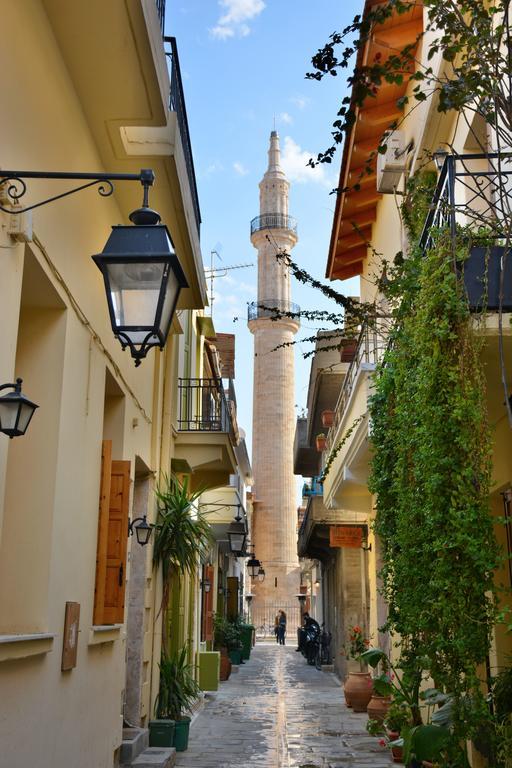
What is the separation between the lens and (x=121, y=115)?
6.64 metres

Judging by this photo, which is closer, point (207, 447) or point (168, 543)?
point (168, 543)

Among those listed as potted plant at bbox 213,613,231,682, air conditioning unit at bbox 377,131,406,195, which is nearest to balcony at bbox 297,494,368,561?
potted plant at bbox 213,613,231,682

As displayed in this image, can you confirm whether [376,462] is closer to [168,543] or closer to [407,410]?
[407,410]

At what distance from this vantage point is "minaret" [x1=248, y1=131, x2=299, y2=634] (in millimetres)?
48750

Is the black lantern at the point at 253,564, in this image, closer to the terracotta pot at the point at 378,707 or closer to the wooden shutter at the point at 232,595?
the wooden shutter at the point at 232,595

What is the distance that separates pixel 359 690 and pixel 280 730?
2.40 meters

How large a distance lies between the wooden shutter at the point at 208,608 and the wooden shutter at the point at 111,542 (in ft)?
42.7

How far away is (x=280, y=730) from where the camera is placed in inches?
514

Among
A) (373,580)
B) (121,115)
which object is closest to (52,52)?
(121,115)

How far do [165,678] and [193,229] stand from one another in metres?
5.79

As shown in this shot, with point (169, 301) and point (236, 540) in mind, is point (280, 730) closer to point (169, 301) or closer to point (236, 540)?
point (236, 540)

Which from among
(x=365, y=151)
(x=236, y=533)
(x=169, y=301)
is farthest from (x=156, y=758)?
(x=236, y=533)

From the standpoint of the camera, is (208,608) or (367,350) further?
(208,608)

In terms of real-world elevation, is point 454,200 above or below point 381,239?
below
